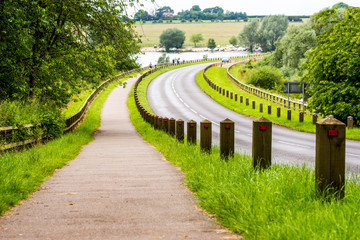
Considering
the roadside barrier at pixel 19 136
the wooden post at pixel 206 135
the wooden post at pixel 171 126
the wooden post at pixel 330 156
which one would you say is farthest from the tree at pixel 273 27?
the wooden post at pixel 330 156

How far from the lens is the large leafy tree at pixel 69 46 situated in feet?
65.2

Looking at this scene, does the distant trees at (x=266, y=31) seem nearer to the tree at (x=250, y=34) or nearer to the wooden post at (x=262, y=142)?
the tree at (x=250, y=34)

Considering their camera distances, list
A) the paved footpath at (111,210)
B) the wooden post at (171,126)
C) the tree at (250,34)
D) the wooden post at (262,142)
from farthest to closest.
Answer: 1. the tree at (250,34)
2. the wooden post at (171,126)
3. the wooden post at (262,142)
4. the paved footpath at (111,210)

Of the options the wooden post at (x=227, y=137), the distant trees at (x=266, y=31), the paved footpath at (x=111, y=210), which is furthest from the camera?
the distant trees at (x=266, y=31)

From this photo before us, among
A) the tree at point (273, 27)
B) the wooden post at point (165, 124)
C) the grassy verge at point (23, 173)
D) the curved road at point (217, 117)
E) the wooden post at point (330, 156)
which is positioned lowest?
the curved road at point (217, 117)

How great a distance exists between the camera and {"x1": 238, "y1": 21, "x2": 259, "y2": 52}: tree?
15812 centimetres

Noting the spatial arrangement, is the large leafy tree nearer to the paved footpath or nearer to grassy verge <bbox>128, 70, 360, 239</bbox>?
the paved footpath

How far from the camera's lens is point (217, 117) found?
117ft

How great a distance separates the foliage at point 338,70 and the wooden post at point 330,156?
20.2 metres

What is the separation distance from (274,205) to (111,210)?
1.85 m

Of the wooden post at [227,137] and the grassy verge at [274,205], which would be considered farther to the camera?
the wooden post at [227,137]

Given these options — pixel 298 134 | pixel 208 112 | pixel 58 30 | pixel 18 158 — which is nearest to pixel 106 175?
pixel 18 158

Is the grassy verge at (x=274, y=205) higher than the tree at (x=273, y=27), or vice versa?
the tree at (x=273, y=27)

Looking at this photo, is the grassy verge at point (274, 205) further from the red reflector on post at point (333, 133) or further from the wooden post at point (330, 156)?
the red reflector on post at point (333, 133)
